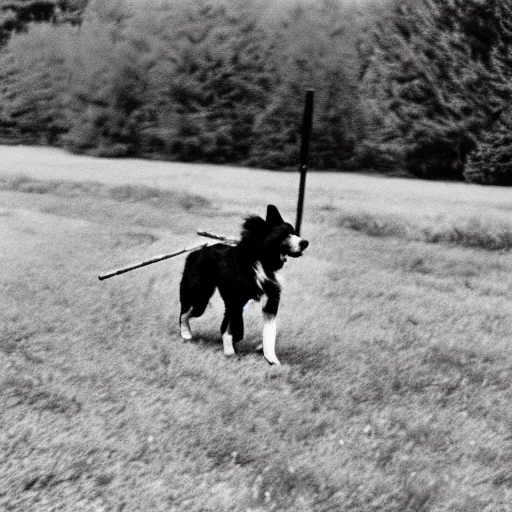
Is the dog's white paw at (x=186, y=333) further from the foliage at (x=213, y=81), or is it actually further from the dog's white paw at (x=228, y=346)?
the foliage at (x=213, y=81)

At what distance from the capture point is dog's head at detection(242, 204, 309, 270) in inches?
135

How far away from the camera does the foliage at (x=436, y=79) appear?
7.19m

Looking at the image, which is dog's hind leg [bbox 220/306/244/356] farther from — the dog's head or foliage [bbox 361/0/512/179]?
foliage [bbox 361/0/512/179]

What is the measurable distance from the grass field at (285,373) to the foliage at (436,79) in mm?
681

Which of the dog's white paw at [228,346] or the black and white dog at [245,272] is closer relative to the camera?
the black and white dog at [245,272]

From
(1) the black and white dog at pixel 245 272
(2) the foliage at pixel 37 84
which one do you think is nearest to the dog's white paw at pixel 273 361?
(1) the black and white dog at pixel 245 272

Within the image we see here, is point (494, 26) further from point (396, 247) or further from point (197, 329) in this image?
point (197, 329)

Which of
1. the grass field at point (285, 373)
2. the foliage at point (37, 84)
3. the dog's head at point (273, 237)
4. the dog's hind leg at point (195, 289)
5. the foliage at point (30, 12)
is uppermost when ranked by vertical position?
the foliage at point (30, 12)

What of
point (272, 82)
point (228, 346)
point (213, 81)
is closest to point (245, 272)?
point (228, 346)

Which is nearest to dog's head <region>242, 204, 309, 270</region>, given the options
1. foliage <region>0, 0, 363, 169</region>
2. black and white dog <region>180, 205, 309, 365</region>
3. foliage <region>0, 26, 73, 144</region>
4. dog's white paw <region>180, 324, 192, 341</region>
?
black and white dog <region>180, 205, 309, 365</region>

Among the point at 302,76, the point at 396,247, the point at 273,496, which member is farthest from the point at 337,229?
the point at 273,496

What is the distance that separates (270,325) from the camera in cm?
379

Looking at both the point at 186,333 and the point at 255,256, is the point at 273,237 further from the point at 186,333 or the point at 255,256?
the point at 186,333

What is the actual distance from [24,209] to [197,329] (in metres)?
4.40
